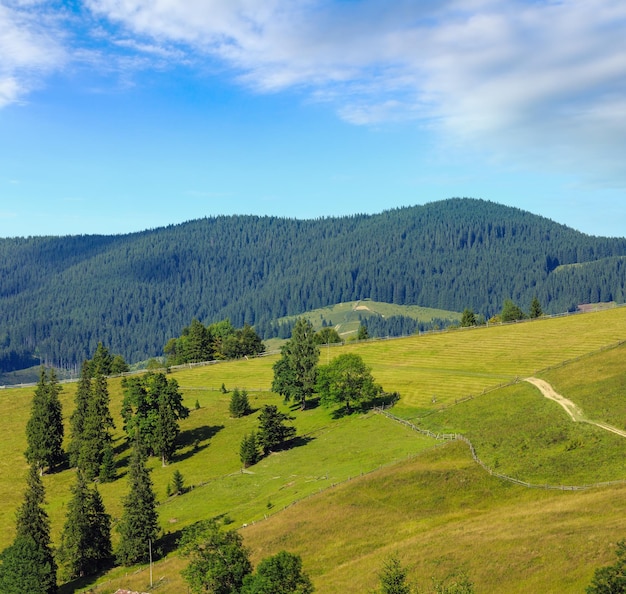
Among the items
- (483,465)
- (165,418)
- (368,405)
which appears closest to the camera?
(483,465)

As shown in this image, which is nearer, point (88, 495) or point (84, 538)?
point (84, 538)

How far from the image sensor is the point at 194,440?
395 feet

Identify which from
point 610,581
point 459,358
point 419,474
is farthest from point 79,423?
point 610,581

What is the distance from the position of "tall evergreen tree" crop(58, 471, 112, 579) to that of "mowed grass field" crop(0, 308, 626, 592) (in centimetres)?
371

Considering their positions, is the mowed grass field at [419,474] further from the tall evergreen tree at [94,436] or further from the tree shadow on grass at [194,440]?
the tall evergreen tree at [94,436]

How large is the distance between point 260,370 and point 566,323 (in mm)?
75354

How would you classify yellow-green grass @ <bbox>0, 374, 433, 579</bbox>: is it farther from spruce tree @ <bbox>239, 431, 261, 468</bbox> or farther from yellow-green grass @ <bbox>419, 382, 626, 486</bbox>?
yellow-green grass @ <bbox>419, 382, 626, 486</bbox>

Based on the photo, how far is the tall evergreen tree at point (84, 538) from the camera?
76.0 m

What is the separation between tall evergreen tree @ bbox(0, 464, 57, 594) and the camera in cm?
6819

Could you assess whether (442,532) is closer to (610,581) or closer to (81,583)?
(610,581)

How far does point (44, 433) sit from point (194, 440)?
83.9 feet

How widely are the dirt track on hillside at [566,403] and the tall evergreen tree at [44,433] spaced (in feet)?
266

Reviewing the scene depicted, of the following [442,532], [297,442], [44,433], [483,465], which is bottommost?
[442,532]

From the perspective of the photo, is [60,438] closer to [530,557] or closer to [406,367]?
[406,367]
